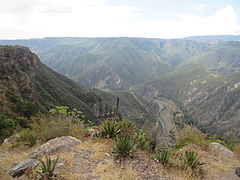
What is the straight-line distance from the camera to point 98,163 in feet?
22.1

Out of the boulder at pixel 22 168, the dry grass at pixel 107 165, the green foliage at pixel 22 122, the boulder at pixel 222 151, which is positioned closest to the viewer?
the dry grass at pixel 107 165

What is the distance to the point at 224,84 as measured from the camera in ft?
520

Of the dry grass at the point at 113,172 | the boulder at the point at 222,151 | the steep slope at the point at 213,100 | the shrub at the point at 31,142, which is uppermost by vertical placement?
the dry grass at the point at 113,172

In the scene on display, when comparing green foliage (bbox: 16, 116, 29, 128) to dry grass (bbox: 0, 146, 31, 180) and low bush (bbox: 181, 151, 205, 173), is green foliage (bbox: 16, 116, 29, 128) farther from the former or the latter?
low bush (bbox: 181, 151, 205, 173)

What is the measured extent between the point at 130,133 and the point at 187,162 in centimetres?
258

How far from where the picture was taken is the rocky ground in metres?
6.09

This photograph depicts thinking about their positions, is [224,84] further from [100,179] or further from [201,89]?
[100,179]

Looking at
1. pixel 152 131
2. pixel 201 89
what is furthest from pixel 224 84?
pixel 152 131

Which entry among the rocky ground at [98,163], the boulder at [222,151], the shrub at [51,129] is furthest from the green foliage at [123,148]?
the boulder at [222,151]

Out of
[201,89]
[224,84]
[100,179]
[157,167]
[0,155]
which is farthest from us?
[201,89]

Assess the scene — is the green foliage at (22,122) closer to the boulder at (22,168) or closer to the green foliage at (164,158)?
the boulder at (22,168)

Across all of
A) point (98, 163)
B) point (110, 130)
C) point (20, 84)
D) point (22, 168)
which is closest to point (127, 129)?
point (110, 130)

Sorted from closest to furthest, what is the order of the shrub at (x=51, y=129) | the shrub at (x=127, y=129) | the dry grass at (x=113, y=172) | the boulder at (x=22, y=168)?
the dry grass at (x=113, y=172)
the boulder at (x=22, y=168)
the shrub at (x=127, y=129)
the shrub at (x=51, y=129)

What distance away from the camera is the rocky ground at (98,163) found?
20.0ft
